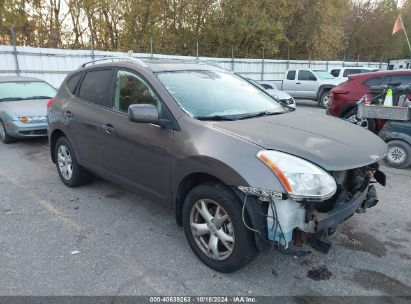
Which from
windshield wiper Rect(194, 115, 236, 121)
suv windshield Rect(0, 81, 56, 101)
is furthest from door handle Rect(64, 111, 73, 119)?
suv windshield Rect(0, 81, 56, 101)

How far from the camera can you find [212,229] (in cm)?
284

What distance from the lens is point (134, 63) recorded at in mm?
3680

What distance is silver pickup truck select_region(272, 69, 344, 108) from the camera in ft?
49.0

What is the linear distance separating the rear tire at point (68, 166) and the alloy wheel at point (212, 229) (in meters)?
2.28

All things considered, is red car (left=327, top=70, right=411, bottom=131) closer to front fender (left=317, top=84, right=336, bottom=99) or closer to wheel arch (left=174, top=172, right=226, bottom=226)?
wheel arch (left=174, top=172, right=226, bottom=226)

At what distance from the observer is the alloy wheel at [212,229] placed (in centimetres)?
276

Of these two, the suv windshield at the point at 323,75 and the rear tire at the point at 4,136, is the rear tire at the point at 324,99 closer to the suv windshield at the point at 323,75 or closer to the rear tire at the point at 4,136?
the suv windshield at the point at 323,75

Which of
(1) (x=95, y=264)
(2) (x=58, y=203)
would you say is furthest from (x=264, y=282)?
(2) (x=58, y=203)

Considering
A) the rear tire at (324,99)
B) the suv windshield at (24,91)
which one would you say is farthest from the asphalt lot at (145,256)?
the rear tire at (324,99)

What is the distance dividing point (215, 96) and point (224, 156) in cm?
107

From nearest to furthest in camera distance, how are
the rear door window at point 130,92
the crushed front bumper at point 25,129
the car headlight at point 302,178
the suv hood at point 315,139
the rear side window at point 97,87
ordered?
the car headlight at point 302,178
the suv hood at point 315,139
the rear door window at point 130,92
the rear side window at point 97,87
the crushed front bumper at point 25,129

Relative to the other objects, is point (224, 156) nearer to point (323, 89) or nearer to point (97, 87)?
point (97, 87)

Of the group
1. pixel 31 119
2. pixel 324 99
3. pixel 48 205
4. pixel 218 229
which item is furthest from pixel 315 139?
pixel 324 99

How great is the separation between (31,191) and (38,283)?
2331 millimetres
